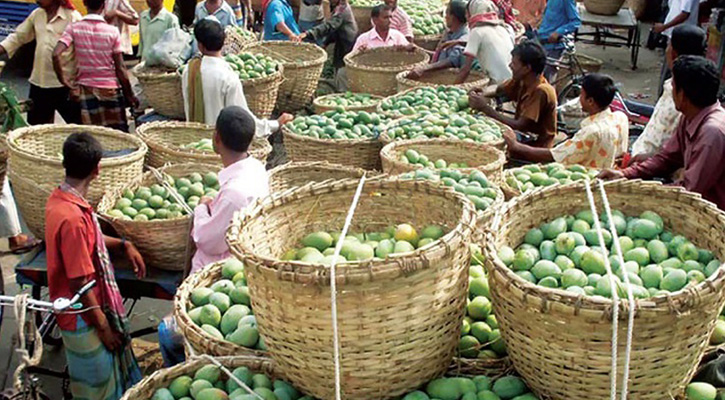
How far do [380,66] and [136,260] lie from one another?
4353mm

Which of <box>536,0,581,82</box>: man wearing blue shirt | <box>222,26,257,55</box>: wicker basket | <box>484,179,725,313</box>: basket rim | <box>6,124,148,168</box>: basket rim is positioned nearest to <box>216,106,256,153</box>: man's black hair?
<box>6,124,148,168</box>: basket rim

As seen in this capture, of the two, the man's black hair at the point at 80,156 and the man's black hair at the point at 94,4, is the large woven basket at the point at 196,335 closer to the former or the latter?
the man's black hair at the point at 80,156

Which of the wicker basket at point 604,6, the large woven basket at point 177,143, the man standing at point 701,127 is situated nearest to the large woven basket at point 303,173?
the large woven basket at point 177,143

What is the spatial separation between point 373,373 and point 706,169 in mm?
2161

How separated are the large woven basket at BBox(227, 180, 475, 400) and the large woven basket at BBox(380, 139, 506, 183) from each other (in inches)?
78.2

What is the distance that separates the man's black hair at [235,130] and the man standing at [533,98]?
2387 mm

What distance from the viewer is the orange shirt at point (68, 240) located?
10.8 feet

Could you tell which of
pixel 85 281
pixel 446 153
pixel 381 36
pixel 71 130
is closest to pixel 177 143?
pixel 71 130

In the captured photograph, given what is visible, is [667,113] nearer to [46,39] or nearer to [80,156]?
[80,156]

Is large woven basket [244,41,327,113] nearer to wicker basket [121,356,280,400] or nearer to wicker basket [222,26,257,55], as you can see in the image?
wicker basket [222,26,257,55]

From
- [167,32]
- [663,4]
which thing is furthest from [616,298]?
[663,4]

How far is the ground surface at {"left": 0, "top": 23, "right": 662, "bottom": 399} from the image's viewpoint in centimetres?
446

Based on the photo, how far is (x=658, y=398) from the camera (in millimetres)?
2381

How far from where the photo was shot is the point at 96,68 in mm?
6059
